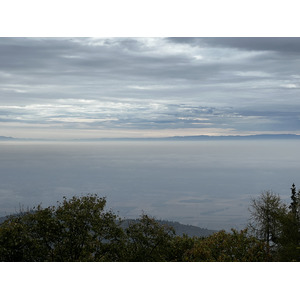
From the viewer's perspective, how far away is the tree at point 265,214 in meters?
18.1

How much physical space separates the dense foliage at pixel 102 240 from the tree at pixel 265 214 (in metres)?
4.92

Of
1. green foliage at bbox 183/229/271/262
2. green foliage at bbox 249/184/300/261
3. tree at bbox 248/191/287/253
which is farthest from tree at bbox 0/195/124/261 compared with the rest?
tree at bbox 248/191/287/253

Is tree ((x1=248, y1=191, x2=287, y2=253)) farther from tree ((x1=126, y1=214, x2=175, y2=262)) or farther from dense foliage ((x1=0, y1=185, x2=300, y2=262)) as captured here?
tree ((x1=126, y1=214, x2=175, y2=262))

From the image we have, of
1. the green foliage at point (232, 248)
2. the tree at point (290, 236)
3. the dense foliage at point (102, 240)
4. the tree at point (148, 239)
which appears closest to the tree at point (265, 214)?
the tree at point (290, 236)

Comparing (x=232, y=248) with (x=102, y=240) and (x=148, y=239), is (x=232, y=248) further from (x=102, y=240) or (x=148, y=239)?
(x=102, y=240)

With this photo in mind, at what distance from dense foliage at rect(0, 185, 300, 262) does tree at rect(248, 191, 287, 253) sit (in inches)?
194

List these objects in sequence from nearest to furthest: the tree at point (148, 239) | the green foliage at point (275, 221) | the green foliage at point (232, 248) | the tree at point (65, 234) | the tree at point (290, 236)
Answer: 1. the tree at point (65, 234)
2. the green foliage at point (232, 248)
3. the tree at point (290, 236)
4. the tree at point (148, 239)
5. the green foliage at point (275, 221)

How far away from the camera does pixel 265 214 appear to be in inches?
752

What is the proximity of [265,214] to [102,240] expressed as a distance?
11.2 metres

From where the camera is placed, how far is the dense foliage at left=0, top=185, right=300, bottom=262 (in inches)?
415

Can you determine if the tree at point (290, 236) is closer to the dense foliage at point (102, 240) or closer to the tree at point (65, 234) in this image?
the dense foliage at point (102, 240)
